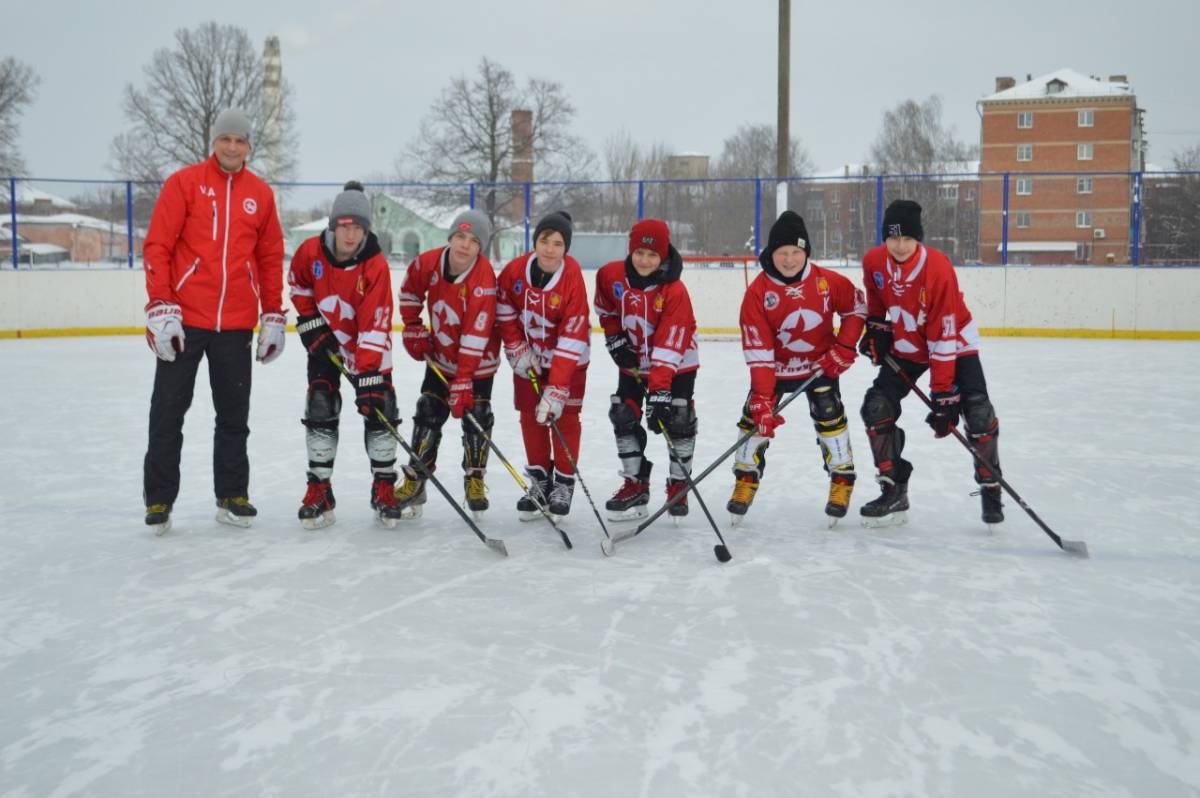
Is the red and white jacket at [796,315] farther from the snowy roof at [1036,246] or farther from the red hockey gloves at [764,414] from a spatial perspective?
the snowy roof at [1036,246]

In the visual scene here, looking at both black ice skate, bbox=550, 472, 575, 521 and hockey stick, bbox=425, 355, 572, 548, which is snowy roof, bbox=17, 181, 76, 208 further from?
black ice skate, bbox=550, 472, 575, 521

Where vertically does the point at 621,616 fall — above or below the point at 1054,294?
below

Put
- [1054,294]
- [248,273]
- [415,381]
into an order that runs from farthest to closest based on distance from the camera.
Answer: [1054,294] < [415,381] < [248,273]

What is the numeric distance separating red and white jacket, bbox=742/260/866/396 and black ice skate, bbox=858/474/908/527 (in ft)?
1.81

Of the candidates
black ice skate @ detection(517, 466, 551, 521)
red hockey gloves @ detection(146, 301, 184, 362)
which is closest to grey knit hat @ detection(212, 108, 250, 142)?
red hockey gloves @ detection(146, 301, 184, 362)

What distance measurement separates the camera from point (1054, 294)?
38.8ft

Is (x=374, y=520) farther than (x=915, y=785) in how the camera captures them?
Yes

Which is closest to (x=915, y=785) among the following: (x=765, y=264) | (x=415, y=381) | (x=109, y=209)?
(x=765, y=264)

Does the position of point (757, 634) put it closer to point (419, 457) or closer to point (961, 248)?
point (419, 457)

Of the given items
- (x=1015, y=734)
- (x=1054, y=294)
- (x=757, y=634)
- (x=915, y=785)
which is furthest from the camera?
(x=1054, y=294)

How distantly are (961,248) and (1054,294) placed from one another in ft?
4.30

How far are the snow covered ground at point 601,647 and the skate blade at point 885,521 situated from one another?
0.05 metres

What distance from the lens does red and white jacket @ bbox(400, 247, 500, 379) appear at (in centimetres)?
357

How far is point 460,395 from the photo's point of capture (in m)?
3.56
